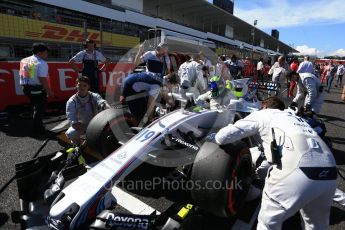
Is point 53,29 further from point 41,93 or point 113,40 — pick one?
point 41,93

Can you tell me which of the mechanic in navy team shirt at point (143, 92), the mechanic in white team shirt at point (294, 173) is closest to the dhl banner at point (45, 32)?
the mechanic in navy team shirt at point (143, 92)

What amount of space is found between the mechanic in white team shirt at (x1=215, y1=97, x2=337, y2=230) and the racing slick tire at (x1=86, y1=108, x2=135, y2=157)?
165 centimetres

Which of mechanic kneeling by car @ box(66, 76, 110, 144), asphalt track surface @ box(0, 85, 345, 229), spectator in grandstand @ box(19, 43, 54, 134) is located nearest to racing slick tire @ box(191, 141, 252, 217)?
asphalt track surface @ box(0, 85, 345, 229)

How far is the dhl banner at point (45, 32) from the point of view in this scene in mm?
8383

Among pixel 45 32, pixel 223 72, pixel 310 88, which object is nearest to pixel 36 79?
pixel 223 72

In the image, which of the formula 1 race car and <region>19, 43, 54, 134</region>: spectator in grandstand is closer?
A: the formula 1 race car

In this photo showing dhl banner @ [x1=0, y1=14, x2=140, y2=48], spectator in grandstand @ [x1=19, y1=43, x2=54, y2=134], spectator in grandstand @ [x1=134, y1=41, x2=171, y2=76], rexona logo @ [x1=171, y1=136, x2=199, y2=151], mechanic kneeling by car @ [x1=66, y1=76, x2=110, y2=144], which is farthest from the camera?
dhl banner @ [x1=0, y1=14, x2=140, y2=48]

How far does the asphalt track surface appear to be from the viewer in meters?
2.84

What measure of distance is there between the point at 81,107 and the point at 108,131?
3.22 feet

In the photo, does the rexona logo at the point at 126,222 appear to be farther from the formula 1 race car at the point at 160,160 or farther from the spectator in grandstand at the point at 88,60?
the spectator in grandstand at the point at 88,60

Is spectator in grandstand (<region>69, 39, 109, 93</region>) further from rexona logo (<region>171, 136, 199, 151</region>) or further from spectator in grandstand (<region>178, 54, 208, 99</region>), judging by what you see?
rexona logo (<region>171, 136, 199, 151</region>)

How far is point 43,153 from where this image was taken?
171 inches

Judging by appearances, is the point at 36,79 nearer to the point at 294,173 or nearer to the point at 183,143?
the point at 183,143

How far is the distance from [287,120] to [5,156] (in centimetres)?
379
